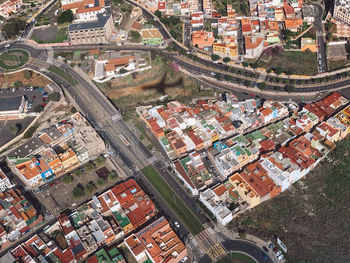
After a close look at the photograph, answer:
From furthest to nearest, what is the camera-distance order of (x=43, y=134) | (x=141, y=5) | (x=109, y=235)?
(x=141, y=5), (x=43, y=134), (x=109, y=235)

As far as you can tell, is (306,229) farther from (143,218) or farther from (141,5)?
(141,5)

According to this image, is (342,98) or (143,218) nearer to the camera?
(143,218)

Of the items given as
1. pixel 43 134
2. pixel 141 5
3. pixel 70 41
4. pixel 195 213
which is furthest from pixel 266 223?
pixel 141 5

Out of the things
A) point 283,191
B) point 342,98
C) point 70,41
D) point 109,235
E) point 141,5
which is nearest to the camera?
point 109,235

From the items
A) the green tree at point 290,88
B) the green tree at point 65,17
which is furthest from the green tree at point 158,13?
the green tree at point 290,88

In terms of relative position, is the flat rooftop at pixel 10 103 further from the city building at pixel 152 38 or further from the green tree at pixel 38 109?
the city building at pixel 152 38

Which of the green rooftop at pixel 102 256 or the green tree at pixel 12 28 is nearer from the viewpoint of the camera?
the green rooftop at pixel 102 256

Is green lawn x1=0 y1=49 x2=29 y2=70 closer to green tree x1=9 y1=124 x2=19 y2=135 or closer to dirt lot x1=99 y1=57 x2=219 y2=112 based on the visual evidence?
green tree x1=9 y1=124 x2=19 y2=135

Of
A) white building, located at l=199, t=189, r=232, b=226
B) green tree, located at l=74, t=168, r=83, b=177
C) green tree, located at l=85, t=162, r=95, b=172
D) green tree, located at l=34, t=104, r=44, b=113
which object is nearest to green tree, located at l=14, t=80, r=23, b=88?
green tree, located at l=34, t=104, r=44, b=113
